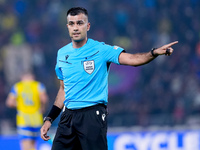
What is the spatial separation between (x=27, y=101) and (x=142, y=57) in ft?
19.8

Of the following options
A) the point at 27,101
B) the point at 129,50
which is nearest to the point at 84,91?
the point at 27,101

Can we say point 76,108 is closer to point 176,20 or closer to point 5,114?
point 5,114

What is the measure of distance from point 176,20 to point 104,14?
220 cm

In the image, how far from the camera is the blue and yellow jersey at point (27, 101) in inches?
412

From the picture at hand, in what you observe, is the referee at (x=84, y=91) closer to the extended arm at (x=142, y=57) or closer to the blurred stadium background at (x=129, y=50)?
the extended arm at (x=142, y=57)

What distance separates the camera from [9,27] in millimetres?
15891

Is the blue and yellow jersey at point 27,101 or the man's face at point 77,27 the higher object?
the man's face at point 77,27

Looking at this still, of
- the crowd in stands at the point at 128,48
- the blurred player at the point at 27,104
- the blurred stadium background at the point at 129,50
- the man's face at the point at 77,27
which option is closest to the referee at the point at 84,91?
the man's face at the point at 77,27

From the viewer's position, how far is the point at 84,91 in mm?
5160

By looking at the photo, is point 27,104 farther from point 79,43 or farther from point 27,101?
point 79,43

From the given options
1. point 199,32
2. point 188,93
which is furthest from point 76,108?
point 199,32

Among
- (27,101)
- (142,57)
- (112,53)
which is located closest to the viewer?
(142,57)

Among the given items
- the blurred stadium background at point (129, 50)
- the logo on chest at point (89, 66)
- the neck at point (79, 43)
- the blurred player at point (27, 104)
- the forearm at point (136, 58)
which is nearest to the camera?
the forearm at point (136, 58)

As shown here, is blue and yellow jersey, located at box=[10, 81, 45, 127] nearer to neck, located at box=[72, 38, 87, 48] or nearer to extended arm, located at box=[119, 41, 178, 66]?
neck, located at box=[72, 38, 87, 48]
